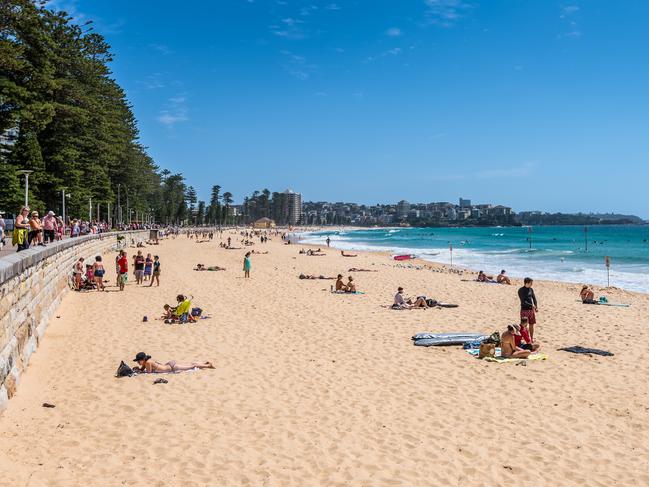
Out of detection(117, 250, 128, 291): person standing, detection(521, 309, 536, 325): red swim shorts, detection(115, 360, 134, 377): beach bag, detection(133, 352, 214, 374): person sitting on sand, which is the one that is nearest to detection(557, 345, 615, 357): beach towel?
detection(521, 309, 536, 325): red swim shorts

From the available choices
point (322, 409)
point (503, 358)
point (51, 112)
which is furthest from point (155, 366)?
point (51, 112)

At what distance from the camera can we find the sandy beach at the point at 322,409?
539 centimetres

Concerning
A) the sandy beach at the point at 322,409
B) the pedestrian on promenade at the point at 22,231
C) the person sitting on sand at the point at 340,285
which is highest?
the pedestrian on promenade at the point at 22,231

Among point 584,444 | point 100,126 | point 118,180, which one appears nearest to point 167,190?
point 118,180

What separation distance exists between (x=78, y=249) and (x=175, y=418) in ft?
56.1

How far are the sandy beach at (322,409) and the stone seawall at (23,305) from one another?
369mm

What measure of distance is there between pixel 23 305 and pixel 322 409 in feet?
18.5

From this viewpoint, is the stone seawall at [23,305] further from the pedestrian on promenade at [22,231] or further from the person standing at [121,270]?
the person standing at [121,270]

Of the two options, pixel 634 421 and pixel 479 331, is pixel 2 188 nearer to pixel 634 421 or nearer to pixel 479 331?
pixel 479 331

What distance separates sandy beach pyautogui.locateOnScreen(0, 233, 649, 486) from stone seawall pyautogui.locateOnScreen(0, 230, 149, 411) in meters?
0.37

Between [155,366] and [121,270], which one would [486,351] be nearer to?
[155,366]

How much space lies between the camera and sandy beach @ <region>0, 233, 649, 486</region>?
5387 millimetres

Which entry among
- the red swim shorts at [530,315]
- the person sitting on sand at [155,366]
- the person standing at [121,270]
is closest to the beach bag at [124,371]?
the person sitting on sand at [155,366]

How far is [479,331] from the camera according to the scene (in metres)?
12.4
